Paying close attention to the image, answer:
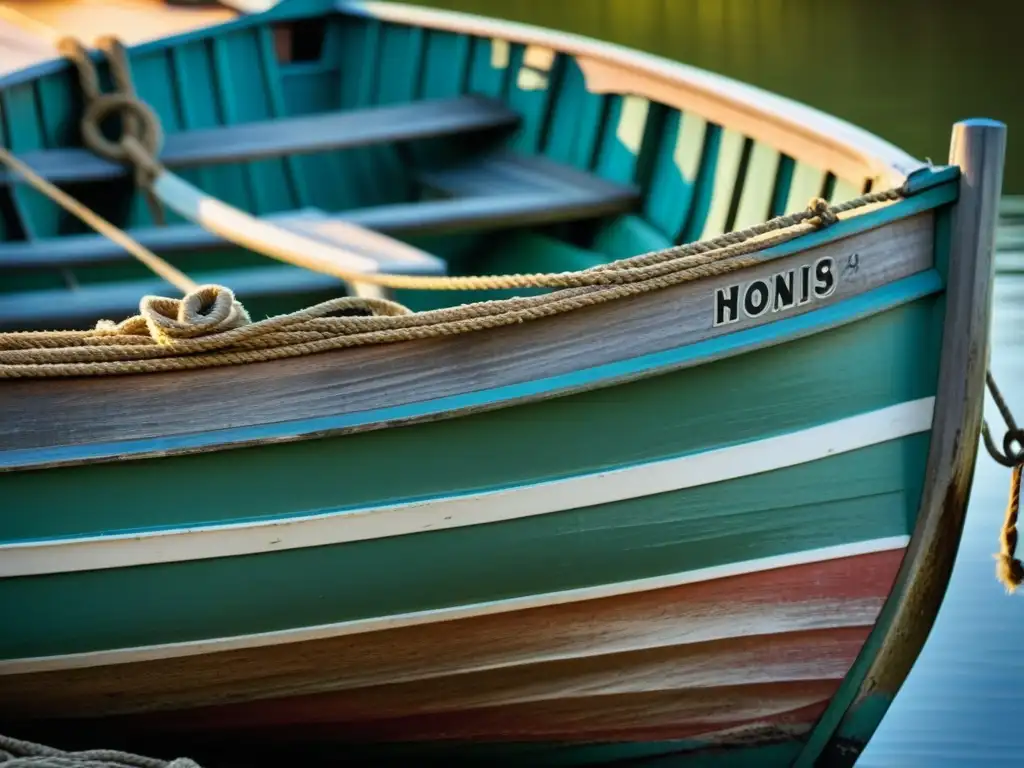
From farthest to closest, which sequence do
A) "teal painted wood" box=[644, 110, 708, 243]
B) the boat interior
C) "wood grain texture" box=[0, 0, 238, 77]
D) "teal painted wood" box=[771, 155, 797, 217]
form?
"wood grain texture" box=[0, 0, 238, 77], "teal painted wood" box=[644, 110, 708, 243], the boat interior, "teal painted wood" box=[771, 155, 797, 217]

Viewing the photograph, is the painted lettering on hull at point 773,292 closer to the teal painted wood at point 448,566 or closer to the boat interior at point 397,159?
the teal painted wood at point 448,566

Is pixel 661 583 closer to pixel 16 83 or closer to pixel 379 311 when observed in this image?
pixel 379 311

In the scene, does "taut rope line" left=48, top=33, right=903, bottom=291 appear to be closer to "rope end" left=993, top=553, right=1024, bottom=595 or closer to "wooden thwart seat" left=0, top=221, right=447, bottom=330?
"wooden thwart seat" left=0, top=221, right=447, bottom=330

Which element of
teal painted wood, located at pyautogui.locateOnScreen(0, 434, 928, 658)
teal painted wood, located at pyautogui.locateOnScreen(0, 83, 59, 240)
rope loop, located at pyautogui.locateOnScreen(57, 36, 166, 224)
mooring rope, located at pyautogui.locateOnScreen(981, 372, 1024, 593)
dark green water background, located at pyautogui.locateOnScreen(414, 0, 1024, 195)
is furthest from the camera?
dark green water background, located at pyautogui.locateOnScreen(414, 0, 1024, 195)

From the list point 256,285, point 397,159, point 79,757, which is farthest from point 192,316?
point 397,159

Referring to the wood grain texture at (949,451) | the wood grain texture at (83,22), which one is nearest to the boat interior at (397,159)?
the wood grain texture at (83,22)

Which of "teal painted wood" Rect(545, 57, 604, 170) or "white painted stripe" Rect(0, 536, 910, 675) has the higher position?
"teal painted wood" Rect(545, 57, 604, 170)

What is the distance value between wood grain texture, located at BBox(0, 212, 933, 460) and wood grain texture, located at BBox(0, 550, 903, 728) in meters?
0.45

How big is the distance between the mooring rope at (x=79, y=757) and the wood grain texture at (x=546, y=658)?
0.12 meters

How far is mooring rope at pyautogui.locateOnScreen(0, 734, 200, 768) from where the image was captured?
9.54 ft

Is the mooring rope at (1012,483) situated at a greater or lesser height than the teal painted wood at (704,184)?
lesser

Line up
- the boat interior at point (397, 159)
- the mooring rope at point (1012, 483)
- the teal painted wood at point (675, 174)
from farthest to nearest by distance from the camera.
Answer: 1. the teal painted wood at point (675, 174)
2. the boat interior at point (397, 159)
3. the mooring rope at point (1012, 483)

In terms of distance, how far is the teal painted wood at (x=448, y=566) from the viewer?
2885mm

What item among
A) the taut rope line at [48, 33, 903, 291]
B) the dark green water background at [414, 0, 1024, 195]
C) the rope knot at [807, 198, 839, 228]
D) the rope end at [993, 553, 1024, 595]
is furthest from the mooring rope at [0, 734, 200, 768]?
the dark green water background at [414, 0, 1024, 195]
